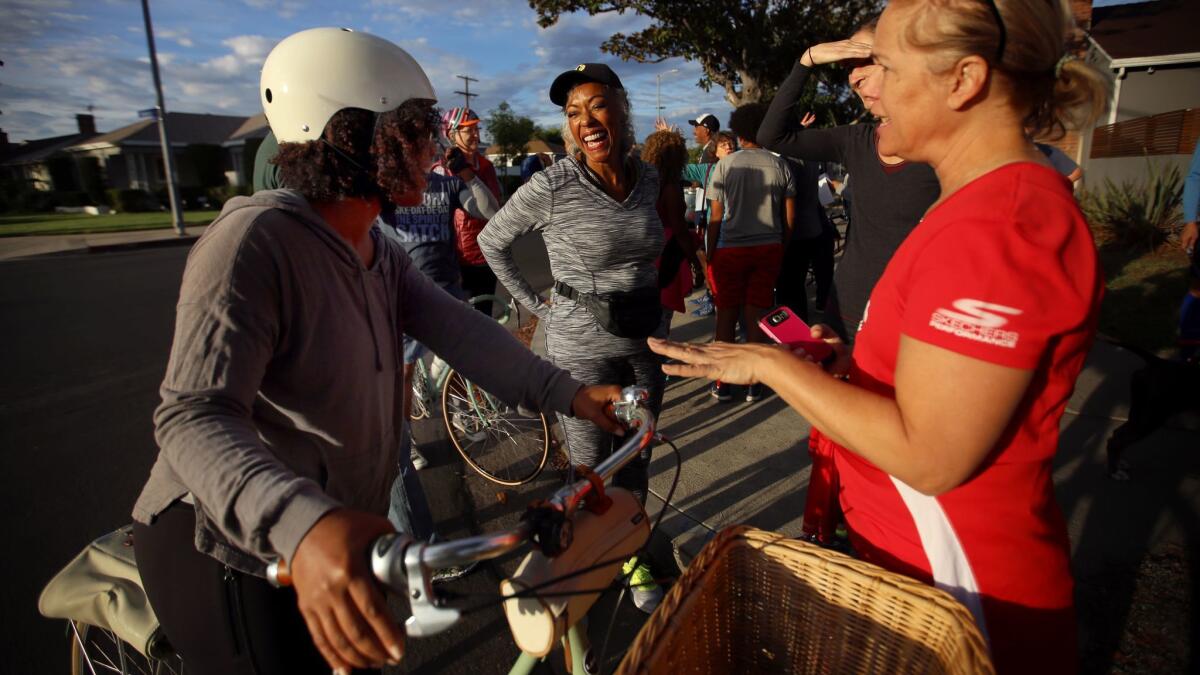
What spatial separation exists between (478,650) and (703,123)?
260 inches

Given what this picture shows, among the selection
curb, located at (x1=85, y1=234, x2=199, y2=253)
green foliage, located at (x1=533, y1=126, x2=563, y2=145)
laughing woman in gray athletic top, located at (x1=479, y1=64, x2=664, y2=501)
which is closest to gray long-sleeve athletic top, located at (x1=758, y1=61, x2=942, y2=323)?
laughing woman in gray athletic top, located at (x1=479, y1=64, x2=664, y2=501)

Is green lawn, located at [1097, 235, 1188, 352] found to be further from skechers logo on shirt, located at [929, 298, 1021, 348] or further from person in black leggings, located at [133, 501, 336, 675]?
person in black leggings, located at [133, 501, 336, 675]

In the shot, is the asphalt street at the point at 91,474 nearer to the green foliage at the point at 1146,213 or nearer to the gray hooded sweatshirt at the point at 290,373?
the gray hooded sweatshirt at the point at 290,373

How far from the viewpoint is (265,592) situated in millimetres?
1413

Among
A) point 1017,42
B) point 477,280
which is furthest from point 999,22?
point 477,280

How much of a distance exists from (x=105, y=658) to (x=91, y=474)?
2799 millimetres

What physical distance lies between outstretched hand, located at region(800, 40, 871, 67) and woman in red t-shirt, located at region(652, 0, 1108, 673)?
1.04 m

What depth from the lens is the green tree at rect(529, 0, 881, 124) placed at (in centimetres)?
1759

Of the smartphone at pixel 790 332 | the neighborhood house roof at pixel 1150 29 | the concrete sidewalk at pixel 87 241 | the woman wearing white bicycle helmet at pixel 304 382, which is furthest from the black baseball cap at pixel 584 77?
the neighborhood house roof at pixel 1150 29

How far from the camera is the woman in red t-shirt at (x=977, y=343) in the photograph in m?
1.00

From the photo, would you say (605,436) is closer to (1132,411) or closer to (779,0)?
(1132,411)

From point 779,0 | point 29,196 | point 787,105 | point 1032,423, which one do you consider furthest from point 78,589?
point 29,196

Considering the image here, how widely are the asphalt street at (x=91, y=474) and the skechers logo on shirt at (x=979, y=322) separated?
2.89 feet

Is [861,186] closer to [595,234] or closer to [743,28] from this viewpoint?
[595,234]
